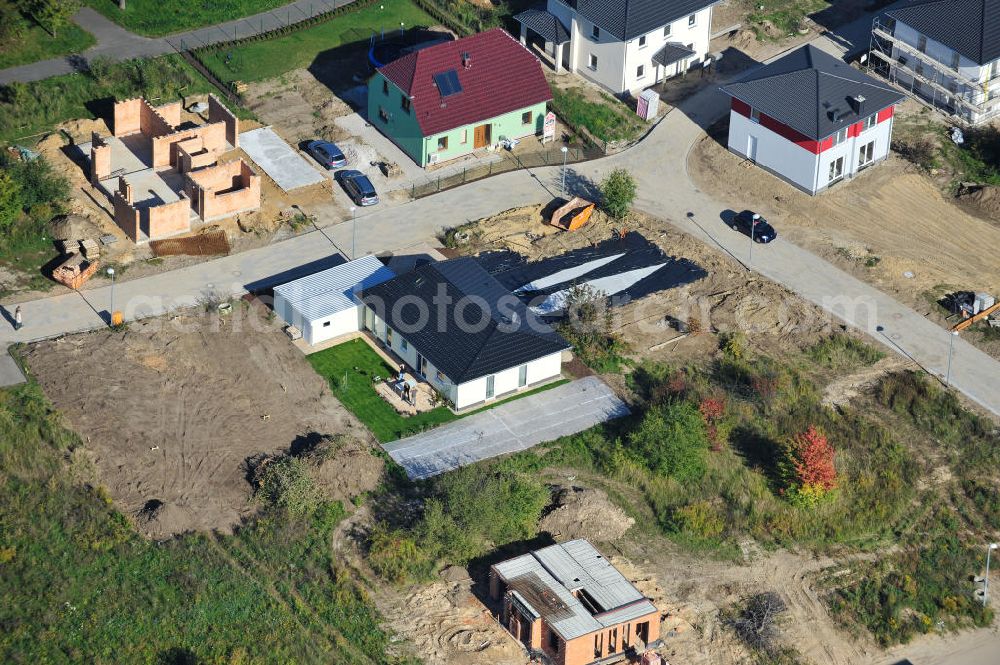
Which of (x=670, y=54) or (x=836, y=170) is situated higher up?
(x=670, y=54)

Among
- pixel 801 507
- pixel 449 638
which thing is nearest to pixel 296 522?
pixel 449 638

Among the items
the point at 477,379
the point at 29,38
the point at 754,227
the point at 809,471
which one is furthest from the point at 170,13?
the point at 809,471

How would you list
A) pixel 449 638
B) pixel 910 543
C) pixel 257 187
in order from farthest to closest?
1. pixel 257 187
2. pixel 910 543
3. pixel 449 638

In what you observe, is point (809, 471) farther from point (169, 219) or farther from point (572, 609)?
point (169, 219)

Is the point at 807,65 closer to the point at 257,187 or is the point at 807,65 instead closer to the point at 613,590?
the point at 257,187

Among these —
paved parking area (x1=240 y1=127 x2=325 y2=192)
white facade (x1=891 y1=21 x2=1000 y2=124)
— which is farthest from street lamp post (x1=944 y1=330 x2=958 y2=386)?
paved parking area (x1=240 y1=127 x2=325 y2=192)

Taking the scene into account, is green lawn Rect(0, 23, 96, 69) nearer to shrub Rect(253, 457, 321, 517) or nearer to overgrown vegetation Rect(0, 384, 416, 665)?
overgrown vegetation Rect(0, 384, 416, 665)
